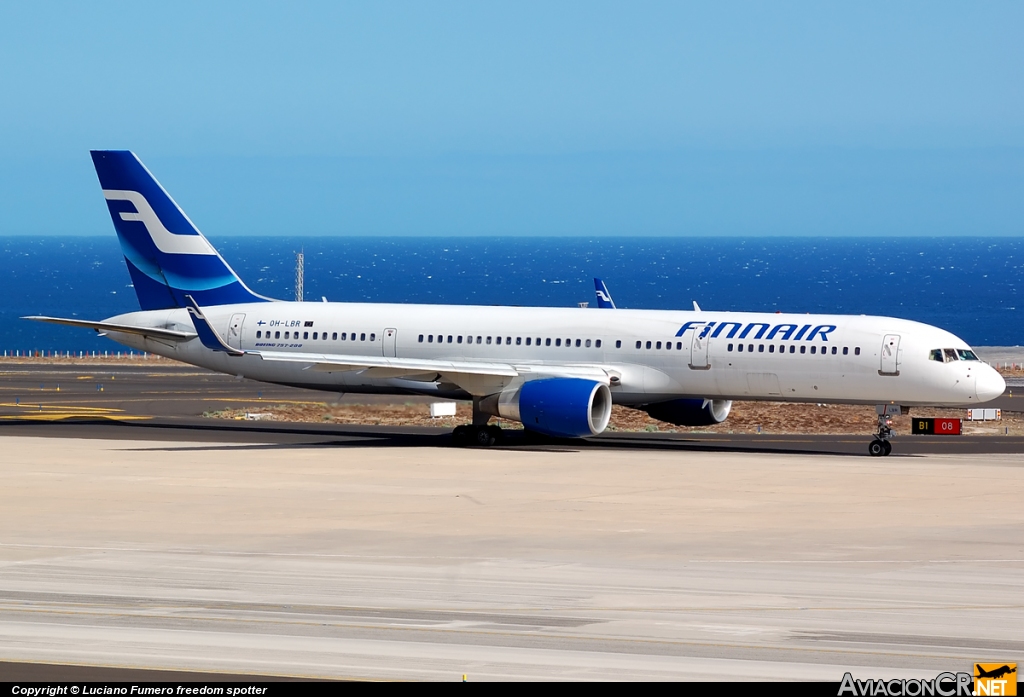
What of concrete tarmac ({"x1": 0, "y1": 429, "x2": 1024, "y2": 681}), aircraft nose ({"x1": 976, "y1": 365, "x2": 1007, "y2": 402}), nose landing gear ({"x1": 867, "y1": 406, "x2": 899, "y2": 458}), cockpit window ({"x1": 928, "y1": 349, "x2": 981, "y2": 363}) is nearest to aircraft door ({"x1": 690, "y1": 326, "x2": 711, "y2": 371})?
concrete tarmac ({"x1": 0, "y1": 429, "x2": 1024, "y2": 681})

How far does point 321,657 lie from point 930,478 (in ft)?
81.0

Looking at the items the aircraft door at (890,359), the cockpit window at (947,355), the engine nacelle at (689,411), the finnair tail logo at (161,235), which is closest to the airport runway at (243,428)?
the engine nacelle at (689,411)

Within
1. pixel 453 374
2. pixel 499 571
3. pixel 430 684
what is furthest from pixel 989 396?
pixel 430 684

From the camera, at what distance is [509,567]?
24.1 m

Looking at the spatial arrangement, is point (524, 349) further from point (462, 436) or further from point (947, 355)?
point (947, 355)

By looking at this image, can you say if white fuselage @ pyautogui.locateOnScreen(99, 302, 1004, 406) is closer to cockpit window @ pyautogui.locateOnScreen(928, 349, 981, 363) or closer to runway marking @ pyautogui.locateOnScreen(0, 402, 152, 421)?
cockpit window @ pyautogui.locateOnScreen(928, 349, 981, 363)

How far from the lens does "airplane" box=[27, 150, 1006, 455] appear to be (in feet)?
145

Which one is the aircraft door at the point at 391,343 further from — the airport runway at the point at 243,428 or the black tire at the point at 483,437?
the black tire at the point at 483,437

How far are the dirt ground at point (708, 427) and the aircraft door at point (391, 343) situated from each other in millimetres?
7248

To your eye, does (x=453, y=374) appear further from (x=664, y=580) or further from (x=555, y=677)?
(x=555, y=677)

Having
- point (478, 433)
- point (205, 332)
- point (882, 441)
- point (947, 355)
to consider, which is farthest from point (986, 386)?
point (205, 332)

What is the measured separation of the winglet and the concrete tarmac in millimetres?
6186

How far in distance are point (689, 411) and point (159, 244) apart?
19.4 m

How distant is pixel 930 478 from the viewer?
126ft
